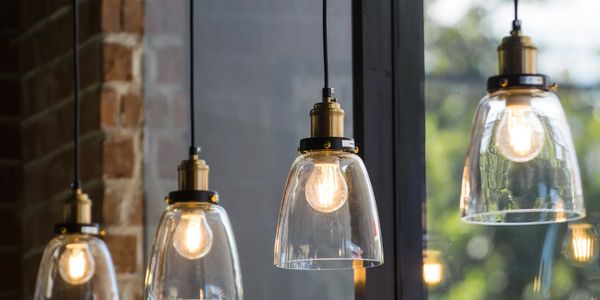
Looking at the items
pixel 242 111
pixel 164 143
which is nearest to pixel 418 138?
pixel 242 111

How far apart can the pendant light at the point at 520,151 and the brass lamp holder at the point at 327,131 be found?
173mm

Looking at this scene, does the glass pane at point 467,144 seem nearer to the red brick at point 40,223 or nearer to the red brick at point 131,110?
the red brick at point 131,110

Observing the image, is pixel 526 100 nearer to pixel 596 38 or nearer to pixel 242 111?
pixel 596 38

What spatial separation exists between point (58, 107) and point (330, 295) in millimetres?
677

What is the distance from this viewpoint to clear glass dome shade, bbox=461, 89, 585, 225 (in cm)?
103

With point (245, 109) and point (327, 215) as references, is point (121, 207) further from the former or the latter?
point (327, 215)

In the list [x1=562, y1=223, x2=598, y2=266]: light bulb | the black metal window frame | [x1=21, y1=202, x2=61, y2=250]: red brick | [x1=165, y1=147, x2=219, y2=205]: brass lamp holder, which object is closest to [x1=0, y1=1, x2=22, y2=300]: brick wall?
[x1=21, y1=202, x2=61, y2=250]: red brick

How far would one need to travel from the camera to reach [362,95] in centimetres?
168

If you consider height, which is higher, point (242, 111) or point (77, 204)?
point (242, 111)

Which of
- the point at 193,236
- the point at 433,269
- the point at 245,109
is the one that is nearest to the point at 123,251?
the point at 245,109

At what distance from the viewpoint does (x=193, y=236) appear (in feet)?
4.27

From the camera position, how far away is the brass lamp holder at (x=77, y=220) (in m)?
1.63

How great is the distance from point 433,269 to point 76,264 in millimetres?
479

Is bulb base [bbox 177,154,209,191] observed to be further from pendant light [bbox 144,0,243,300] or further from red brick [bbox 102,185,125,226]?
red brick [bbox 102,185,125,226]
